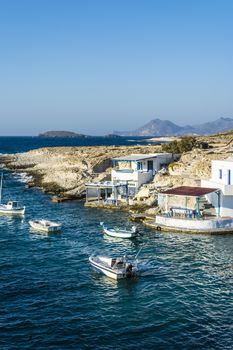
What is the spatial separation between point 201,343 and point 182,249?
18.7 meters

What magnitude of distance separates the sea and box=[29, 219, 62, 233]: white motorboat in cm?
104

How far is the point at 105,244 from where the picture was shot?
47.1m

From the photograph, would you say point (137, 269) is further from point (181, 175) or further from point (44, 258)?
point (181, 175)

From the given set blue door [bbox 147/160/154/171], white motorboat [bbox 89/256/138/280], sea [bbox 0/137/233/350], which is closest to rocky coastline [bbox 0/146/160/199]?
blue door [bbox 147/160/154/171]

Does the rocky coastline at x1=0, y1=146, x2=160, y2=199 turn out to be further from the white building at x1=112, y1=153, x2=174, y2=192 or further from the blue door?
the blue door

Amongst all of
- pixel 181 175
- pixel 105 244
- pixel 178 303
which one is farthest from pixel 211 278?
pixel 181 175

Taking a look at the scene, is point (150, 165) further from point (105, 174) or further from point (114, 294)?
point (114, 294)

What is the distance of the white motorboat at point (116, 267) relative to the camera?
35.8 m

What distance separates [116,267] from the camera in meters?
36.3

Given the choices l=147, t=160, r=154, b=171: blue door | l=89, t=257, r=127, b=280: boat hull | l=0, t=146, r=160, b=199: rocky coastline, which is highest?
l=147, t=160, r=154, b=171: blue door

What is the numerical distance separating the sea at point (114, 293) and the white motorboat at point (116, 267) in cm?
55

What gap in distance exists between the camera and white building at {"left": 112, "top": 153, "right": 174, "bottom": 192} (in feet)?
232

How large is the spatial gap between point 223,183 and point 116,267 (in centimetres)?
2333

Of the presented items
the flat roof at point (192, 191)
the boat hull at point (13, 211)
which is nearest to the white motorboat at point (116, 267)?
the flat roof at point (192, 191)
